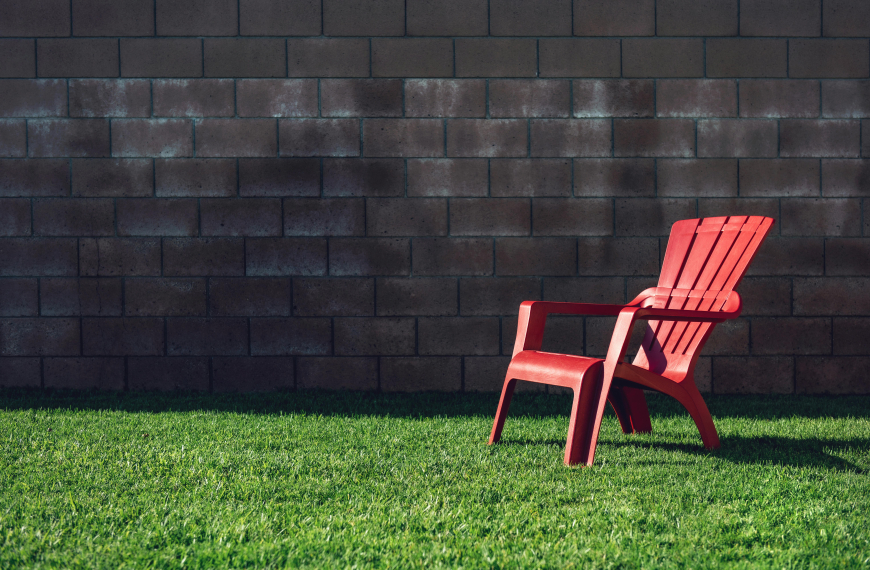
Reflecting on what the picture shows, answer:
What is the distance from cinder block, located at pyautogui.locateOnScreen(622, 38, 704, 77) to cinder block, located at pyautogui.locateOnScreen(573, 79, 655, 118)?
0.24 feet

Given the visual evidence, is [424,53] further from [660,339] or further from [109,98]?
[660,339]

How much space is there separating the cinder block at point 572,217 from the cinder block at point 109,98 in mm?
2423

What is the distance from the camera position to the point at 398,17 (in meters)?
3.81

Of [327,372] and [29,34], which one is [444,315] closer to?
[327,372]

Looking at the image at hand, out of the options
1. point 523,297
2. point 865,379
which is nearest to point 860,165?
point 865,379

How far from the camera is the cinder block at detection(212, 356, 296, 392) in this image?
3824mm

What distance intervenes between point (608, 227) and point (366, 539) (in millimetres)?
2689

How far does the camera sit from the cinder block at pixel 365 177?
3812 mm

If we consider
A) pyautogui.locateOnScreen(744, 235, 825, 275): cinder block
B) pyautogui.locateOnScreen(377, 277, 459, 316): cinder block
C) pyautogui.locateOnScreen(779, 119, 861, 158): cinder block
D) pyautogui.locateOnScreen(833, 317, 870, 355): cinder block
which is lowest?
pyautogui.locateOnScreen(833, 317, 870, 355): cinder block

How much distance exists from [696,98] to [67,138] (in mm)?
3768

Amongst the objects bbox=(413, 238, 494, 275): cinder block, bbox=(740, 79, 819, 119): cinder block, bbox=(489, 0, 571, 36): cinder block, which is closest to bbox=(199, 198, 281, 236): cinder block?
bbox=(413, 238, 494, 275): cinder block

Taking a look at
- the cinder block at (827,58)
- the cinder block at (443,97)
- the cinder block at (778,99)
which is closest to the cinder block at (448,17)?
the cinder block at (443,97)

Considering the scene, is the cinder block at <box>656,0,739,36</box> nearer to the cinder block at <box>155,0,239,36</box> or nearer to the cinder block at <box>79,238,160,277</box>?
the cinder block at <box>155,0,239,36</box>

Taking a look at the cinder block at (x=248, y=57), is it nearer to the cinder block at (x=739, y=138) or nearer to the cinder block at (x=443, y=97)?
the cinder block at (x=443, y=97)
